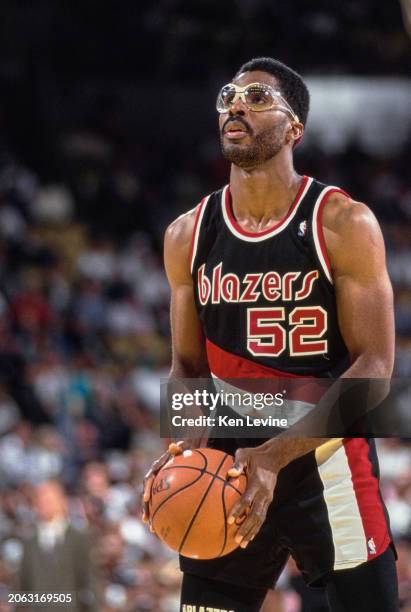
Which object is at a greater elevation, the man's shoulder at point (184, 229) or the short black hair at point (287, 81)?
the short black hair at point (287, 81)

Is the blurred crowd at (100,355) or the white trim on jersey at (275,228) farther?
the blurred crowd at (100,355)

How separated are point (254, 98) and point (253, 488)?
1361mm

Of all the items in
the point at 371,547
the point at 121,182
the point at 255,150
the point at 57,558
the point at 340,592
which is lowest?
the point at 57,558

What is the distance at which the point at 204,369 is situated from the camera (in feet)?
14.4

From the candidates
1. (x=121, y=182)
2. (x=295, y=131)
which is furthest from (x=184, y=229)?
(x=121, y=182)

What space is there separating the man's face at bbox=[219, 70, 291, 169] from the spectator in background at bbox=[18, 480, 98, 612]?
161 inches

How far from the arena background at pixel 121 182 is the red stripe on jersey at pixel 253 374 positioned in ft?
17.9

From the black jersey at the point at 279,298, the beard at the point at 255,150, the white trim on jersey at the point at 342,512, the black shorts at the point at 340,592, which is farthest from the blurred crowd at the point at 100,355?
the beard at the point at 255,150

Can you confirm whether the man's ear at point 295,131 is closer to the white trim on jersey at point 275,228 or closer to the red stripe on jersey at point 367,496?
the white trim on jersey at point 275,228

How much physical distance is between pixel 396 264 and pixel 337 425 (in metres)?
11.1

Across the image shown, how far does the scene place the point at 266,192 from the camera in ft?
13.6

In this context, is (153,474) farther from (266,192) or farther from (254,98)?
(254,98)

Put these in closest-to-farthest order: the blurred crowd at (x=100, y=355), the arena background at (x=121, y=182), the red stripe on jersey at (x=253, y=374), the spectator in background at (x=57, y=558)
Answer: the red stripe on jersey at (x=253, y=374), the spectator in background at (x=57, y=558), the blurred crowd at (x=100, y=355), the arena background at (x=121, y=182)

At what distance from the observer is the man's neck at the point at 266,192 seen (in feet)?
13.6
